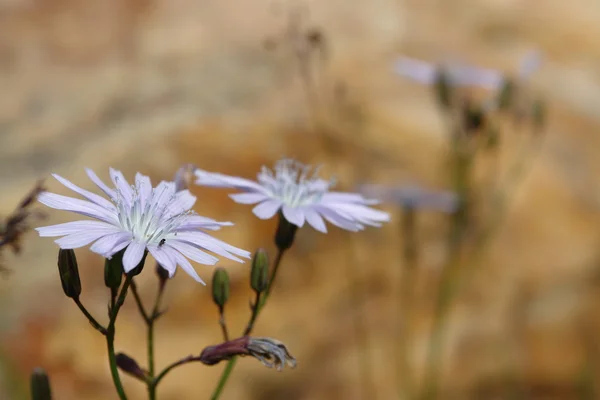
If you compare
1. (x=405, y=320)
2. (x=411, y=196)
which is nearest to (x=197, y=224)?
(x=411, y=196)

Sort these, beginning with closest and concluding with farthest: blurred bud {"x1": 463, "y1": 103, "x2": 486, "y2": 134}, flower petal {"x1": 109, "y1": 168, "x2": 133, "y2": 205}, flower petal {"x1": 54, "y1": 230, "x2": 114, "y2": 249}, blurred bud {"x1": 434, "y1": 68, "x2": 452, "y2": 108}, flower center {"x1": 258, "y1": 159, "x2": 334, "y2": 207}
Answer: flower petal {"x1": 54, "y1": 230, "x2": 114, "y2": 249}, flower petal {"x1": 109, "y1": 168, "x2": 133, "y2": 205}, flower center {"x1": 258, "y1": 159, "x2": 334, "y2": 207}, blurred bud {"x1": 463, "y1": 103, "x2": 486, "y2": 134}, blurred bud {"x1": 434, "y1": 68, "x2": 452, "y2": 108}

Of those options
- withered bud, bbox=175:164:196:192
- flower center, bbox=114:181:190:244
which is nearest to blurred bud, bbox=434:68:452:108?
withered bud, bbox=175:164:196:192

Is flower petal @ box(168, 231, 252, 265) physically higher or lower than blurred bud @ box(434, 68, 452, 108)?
lower

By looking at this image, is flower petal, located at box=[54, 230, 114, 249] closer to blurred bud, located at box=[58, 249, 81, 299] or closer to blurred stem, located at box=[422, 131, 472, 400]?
blurred bud, located at box=[58, 249, 81, 299]

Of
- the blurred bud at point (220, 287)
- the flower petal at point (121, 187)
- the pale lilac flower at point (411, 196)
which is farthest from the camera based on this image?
the pale lilac flower at point (411, 196)

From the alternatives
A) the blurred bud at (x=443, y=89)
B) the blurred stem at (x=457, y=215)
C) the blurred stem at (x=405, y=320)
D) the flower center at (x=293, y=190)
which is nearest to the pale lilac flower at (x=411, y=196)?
the blurred stem at (x=405, y=320)

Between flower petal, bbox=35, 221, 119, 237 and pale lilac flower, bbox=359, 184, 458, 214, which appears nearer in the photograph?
flower petal, bbox=35, 221, 119, 237

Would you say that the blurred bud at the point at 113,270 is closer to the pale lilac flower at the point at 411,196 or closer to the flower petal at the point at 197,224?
the flower petal at the point at 197,224
